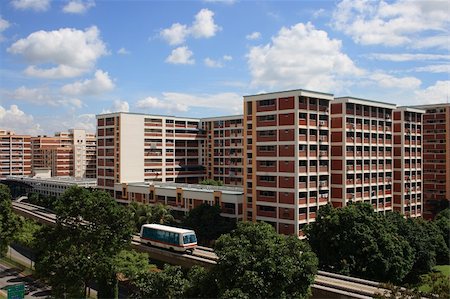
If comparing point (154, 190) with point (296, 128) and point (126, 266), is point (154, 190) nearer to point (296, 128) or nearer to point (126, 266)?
point (296, 128)

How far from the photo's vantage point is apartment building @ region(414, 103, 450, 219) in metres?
70.2

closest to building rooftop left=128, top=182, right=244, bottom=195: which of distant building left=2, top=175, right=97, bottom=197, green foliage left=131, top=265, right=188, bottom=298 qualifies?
distant building left=2, top=175, right=97, bottom=197

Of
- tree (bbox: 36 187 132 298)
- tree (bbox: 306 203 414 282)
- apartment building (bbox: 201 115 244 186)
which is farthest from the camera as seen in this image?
apartment building (bbox: 201 115 244 186)

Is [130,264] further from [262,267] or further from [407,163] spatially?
[407,163]

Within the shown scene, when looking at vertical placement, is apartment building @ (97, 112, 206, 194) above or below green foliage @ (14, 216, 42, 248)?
above

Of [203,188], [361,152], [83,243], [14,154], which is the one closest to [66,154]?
[14,154]

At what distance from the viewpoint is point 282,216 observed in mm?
45938

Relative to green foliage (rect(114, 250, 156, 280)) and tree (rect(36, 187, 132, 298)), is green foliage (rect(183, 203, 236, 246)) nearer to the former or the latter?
green foliage (rect(114, 250, 156, 280))

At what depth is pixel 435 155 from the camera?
71750mm

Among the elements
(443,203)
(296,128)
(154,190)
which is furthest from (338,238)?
(443,203)

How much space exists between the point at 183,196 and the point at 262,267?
34772 millimetres

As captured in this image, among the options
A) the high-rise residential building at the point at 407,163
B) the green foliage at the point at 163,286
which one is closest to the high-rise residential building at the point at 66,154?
the high-rise residential building at the point at 407,163

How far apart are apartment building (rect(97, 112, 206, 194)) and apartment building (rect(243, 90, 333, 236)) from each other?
26.9 m

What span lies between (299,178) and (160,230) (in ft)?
52.7
